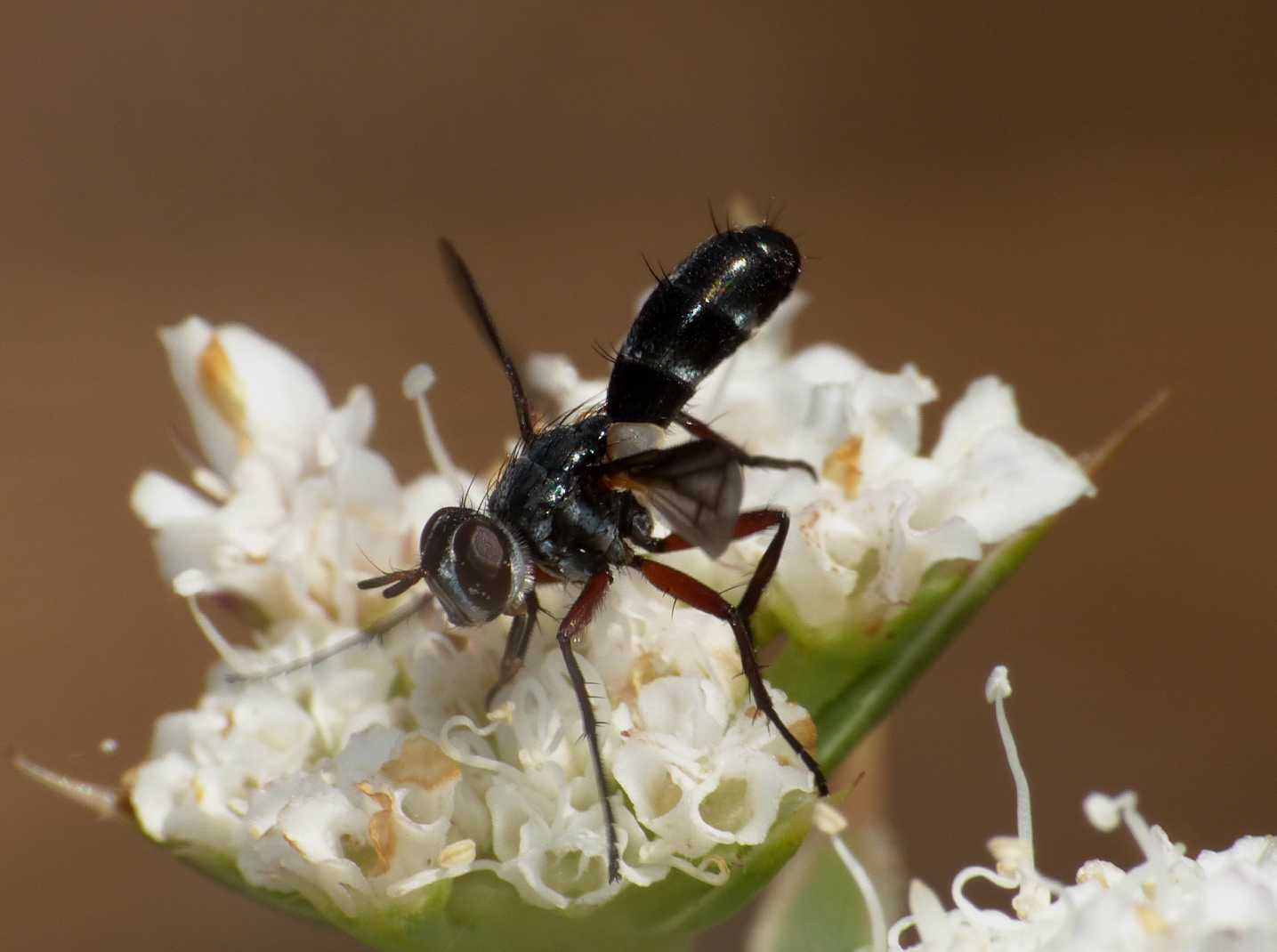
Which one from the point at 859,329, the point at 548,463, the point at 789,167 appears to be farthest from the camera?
the point at 789,167

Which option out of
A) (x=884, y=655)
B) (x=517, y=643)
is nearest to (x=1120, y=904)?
(x=884, y=655)

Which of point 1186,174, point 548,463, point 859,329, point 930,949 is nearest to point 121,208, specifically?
point 859,329

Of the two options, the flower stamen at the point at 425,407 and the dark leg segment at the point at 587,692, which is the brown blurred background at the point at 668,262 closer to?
the flower stamen at the point at 425,407

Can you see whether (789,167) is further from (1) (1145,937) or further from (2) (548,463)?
(1) (1145,937)

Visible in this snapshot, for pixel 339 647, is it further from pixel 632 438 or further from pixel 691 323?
pixel 691 323

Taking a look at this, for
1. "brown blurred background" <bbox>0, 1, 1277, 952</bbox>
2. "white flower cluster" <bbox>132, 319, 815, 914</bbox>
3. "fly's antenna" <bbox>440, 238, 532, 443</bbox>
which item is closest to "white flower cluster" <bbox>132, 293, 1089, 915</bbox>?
"white flower cluster" <bbox>132, 319, 815, 914</bbox>

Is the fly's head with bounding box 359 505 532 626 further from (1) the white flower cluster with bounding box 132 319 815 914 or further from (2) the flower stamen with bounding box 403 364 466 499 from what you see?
(2) the flower stamen with bounding box 403 364 466 499
